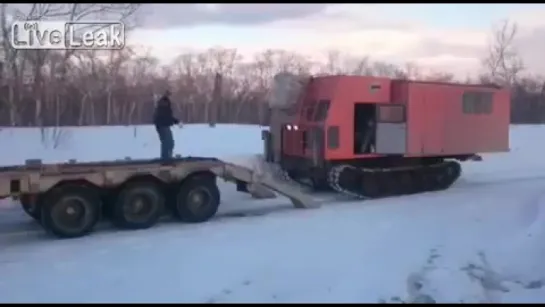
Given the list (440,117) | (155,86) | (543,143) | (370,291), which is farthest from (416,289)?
(155,86)

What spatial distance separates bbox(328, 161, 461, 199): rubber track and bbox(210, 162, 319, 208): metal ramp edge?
1.68m

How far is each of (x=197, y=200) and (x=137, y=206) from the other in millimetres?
1148

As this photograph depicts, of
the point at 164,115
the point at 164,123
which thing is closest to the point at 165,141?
the point at 164,123

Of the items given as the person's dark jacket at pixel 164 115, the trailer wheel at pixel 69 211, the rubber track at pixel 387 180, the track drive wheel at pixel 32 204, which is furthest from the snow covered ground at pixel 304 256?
the person's dark jacket at pixel 164 115

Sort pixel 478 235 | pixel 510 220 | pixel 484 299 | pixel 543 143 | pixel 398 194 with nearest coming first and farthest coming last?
1. pixel 484 299
2. pixel 478 235
3. pixel 510 220
4. pixel 398 194
5. pixel 543 143

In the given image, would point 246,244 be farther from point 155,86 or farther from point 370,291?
point 155,86

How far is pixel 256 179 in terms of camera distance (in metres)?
13.1

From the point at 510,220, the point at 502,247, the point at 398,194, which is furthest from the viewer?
the point at 398,194

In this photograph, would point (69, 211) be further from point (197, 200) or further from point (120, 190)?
point (197, 200)

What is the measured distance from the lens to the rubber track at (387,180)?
15.4 m

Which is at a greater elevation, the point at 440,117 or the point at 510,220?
the point at 440,117

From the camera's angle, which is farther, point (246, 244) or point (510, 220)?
point (510, 220)

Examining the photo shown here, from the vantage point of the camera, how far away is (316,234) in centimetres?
1046

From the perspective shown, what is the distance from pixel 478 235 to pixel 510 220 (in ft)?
5.17
